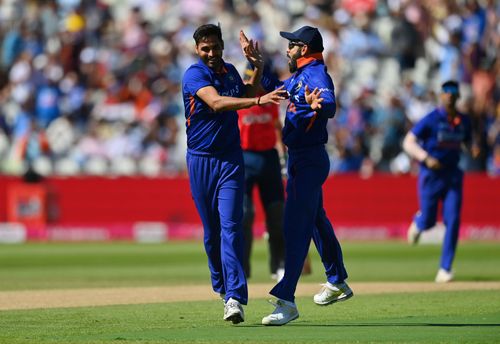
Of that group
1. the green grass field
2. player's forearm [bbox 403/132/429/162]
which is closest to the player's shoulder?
the green grass field

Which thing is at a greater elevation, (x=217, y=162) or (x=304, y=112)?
(x=304, y=112)

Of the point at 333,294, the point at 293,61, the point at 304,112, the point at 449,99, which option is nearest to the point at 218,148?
the point at 304,112

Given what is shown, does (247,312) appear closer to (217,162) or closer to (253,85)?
(217,162)

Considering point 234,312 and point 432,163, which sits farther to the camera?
point 432,163

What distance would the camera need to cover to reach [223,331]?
8867 mm

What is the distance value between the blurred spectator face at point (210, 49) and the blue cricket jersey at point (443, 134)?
18.1 ft

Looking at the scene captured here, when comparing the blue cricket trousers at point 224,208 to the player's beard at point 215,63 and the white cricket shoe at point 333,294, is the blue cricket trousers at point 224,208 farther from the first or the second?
the white cricket shoe at point 333,294

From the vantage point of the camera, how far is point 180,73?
2620 centimetres

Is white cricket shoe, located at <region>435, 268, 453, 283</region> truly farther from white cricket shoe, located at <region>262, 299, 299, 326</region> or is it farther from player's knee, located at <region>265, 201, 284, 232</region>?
white cricket shoe, located at <region>262, 299, 299, 326</region>

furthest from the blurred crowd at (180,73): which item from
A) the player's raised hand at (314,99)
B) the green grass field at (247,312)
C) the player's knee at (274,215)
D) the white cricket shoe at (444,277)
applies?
the player's raised hand at (314,99)

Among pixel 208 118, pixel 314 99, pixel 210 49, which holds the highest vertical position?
pixel 210 49

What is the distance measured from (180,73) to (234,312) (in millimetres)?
17414

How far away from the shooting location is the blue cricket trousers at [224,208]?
930 cm

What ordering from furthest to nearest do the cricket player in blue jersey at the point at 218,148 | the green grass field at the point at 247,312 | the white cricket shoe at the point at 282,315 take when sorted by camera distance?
the cricket player in blue jersey at the point at 218,148 → the white cricket shoe at the point at 282,315 → the green grass field at the point at 247,312
